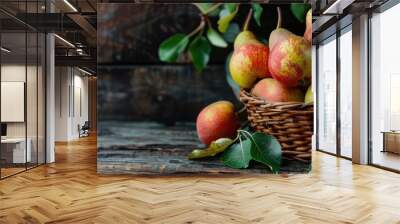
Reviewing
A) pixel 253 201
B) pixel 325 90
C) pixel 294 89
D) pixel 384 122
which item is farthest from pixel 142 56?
pixel 325 90

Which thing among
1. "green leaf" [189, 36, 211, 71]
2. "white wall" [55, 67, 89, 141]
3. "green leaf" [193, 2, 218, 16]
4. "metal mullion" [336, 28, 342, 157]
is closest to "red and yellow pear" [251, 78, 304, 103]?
"green leaf" [189, 36, 211, 71]

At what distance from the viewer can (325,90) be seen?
33.9 ft

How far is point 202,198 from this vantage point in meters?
4.70

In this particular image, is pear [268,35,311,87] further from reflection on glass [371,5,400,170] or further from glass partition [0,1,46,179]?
glass partition [0,1,46,179]

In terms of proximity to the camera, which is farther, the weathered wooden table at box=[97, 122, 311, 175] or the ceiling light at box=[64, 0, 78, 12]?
the ceiling light at box=[64, 0, 78, 12]

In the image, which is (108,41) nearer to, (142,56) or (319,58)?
(142,56)

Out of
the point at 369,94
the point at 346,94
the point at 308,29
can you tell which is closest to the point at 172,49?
the point at 308,29

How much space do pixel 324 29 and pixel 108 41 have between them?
16.4ft

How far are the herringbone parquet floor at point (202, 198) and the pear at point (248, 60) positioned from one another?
1.53 meters

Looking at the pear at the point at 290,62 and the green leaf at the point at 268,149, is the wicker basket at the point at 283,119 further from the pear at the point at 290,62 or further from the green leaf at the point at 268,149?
the pear at the point at 290,62

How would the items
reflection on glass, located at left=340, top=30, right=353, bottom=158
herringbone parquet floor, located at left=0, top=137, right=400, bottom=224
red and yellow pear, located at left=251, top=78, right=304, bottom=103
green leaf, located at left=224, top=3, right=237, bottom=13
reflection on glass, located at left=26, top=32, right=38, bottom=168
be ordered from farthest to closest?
reflection on glass, located at left=340, top=30, right=353, bottom=158, reflection on glass, located at left=26, top=32, right=38, bottom=168, green leaf, located at left=224, top=3, right=237, bottom=13, red and yellow pear, located at left=251, top=78, right=304, bottom=103, herringbone parquet floor, located at left=0, top=137, right=400, bottom=224

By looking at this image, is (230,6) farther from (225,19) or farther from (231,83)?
(231,83)

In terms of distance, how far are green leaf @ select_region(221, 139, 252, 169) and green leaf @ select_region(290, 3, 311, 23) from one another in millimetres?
2107

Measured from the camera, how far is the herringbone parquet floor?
3.85 metres
